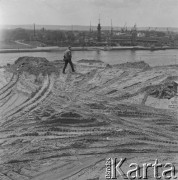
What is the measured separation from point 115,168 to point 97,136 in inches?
43.3

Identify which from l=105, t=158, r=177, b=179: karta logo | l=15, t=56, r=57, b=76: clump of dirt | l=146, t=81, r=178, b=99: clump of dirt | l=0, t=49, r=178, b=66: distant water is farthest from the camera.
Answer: l=0, t=49, r=178, b=66: distant water

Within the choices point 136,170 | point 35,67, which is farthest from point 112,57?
point 136,170

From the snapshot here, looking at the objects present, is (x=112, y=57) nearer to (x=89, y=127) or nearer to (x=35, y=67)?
(x=35, y=67)

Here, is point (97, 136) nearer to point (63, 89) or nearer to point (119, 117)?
point (119, 117)

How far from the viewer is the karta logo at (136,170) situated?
4121 mm

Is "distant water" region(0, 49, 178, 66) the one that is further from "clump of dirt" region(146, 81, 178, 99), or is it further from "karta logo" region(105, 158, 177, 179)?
"karta logo" region(105, 158, 177, 179)

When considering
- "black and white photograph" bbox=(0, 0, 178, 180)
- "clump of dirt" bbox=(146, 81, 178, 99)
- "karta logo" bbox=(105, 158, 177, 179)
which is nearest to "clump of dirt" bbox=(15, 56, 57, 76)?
"black and white photograph" bbox=(0, 0, 178, 180)

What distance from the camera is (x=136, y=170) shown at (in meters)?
4.29

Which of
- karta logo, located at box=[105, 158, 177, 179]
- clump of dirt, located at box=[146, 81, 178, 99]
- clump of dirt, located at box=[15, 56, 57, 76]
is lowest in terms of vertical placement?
karta logo, located at box=[105, 158, 177, 179]

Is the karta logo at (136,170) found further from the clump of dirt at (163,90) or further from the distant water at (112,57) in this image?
the distant water at (112,57)

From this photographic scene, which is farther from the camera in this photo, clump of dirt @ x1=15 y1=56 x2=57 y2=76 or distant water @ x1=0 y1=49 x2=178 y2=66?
distant water @ x1=0 y1=49 x2=178 y2=66

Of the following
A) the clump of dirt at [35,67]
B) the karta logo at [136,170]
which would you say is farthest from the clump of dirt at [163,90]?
the clump of dirt at [35,67]

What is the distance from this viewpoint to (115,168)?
4.34 meters

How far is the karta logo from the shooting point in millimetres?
4121
